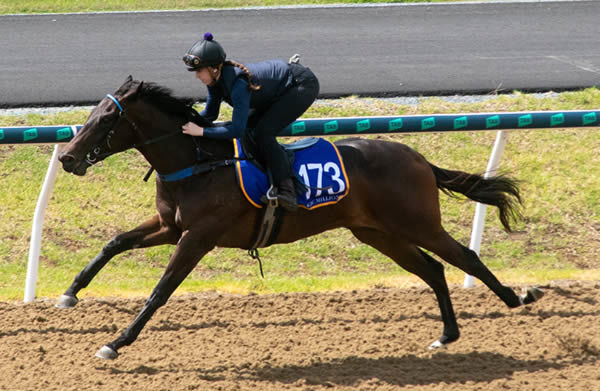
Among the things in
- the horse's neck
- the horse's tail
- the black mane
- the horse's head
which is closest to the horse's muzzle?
the horse's head

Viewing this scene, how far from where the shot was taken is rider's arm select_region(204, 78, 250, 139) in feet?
16.2

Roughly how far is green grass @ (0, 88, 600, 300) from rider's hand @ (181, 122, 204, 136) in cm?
187

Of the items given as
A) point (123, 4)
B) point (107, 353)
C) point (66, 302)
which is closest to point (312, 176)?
point (107, 353)

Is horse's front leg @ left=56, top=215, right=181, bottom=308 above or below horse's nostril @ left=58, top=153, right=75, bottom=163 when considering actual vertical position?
below

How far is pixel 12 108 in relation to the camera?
9.29 metres

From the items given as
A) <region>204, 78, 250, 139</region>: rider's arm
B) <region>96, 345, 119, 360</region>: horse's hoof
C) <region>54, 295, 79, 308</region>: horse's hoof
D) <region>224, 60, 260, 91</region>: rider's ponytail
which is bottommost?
<region>54, 295, 79, 308</region>: horse's hoof

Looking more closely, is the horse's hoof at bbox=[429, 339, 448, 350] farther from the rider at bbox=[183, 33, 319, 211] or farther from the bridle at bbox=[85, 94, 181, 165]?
the bridle at bbox=[85, 94, 181, 165]

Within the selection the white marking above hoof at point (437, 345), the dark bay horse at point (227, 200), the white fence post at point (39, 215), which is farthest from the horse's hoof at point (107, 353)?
the white marking above hoof at point (437, 345)

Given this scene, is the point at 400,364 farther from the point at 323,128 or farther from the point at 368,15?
the point at 368,15

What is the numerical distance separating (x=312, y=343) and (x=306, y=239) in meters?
2.17

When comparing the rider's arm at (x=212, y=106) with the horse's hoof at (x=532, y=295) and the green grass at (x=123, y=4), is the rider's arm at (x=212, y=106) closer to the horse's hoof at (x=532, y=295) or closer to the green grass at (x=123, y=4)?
the horse's hoof at (x=532, y=295)

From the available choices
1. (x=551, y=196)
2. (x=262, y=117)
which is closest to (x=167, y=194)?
(x=262, y=117)

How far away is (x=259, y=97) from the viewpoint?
5.21 m

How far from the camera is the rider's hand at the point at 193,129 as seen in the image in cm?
506
